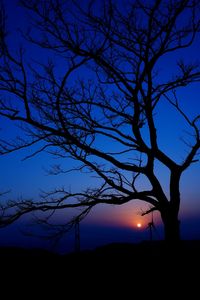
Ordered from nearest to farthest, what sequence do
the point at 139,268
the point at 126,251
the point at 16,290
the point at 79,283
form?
the point at 16,290
the point at 79,283
the point at 139,268
the point at 126,251

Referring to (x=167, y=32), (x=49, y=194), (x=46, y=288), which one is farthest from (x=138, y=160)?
(x=46, y=288)

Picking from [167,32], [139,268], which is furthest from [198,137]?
[139,268]

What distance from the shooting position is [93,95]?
32.4 feet

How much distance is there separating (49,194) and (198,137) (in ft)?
13.7

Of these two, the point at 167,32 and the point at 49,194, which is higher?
the point at 167,32

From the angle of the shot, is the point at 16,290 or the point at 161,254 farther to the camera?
the point at 161,254

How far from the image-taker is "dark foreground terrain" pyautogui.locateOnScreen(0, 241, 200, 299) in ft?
24.6

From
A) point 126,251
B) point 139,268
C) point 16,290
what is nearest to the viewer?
point 16,290

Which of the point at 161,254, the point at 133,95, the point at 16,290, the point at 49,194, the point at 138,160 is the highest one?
the point at 133,95

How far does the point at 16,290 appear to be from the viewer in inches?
289

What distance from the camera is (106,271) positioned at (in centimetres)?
855

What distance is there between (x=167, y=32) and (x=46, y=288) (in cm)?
649

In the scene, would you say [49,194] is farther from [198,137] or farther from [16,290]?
[198,137]

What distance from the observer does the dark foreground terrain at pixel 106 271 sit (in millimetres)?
7504
